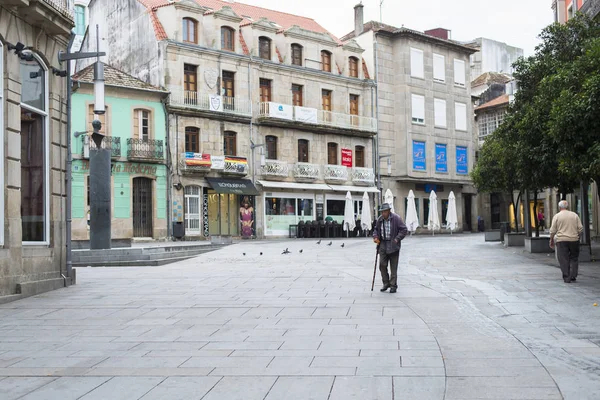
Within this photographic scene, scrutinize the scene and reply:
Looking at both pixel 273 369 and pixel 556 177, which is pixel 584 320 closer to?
pixel 273 369

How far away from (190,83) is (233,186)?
6013mm

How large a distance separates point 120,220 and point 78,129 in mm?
4758

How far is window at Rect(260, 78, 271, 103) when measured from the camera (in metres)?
38.5

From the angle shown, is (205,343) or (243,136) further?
(243,136)

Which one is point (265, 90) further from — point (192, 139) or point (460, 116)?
point (460, 116)

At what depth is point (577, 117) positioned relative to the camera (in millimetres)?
13930

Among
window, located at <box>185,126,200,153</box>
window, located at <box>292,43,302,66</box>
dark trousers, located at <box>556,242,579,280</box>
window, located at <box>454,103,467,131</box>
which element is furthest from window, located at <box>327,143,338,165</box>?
dark trousers, located at <box>556,242,579,280</box>

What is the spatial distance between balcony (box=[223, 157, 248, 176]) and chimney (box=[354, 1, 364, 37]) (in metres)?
16.0

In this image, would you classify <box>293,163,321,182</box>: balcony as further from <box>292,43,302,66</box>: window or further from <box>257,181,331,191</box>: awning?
<box>292,43,302,66</box>: window

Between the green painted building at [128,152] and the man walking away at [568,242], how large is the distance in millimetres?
22572

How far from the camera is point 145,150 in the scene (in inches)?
1292

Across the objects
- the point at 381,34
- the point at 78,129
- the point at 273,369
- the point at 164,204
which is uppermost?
the point at 381,34

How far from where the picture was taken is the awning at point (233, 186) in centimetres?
3509

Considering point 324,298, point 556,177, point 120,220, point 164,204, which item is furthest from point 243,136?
point 324,298
